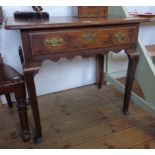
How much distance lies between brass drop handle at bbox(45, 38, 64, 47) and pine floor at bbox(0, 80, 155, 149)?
0.59m

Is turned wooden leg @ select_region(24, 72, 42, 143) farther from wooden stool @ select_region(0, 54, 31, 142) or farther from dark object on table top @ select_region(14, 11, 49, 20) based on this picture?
dark object on table top @ select_region(14, 11, 49, 20)

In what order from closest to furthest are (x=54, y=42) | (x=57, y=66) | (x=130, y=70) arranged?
(x=54, y=42) → (x=130, y=70) → (x=57, y=66)

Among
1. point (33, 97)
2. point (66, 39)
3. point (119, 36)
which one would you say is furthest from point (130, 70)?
point (33, 97)

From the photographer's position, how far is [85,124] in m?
1.30

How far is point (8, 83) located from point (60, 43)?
0.33 m

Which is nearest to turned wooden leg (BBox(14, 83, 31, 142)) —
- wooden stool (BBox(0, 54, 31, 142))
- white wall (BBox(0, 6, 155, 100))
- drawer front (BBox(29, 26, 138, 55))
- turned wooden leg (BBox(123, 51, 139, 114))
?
wooden stool (BBox(0, 54, 31, 142))

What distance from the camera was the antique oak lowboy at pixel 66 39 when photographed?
2.88 ft

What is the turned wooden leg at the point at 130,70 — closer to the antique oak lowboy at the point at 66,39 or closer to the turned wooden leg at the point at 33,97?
the antique oak lowboy at the point at 66,39

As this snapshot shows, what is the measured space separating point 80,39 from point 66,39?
0.26 feet

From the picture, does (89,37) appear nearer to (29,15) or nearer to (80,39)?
(80,39)

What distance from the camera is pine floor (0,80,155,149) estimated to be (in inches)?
44.8

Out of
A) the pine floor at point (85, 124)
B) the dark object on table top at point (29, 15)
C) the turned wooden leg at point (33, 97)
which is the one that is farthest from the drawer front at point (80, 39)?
Answer: the pine floor at point (85, 124)
